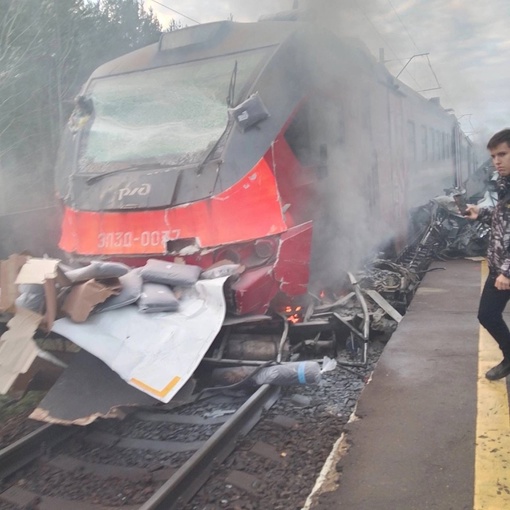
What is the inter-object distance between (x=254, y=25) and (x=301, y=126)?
114cm

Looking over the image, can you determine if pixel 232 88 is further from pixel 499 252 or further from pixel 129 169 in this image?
pixel 499 252

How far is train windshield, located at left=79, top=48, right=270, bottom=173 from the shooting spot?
4855 mm

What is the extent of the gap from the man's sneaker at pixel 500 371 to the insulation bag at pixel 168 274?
215cm

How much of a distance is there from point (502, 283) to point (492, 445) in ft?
3.04

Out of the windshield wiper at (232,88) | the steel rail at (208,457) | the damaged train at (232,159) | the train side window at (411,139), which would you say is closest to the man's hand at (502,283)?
the damaged train at (232,159)

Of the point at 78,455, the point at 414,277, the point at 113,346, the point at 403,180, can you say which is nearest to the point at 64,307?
the point at 113,346

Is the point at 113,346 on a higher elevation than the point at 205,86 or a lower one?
lower

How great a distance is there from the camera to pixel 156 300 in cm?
387

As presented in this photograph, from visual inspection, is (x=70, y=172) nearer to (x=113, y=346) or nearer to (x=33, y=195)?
(x=113, y=346)

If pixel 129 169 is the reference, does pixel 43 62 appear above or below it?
above

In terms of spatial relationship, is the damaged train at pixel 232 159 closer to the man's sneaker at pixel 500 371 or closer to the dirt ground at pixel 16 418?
A: the dirt ground at pixel 16 418

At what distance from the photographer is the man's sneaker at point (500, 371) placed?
155 inches

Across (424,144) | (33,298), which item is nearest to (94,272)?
(33,298)

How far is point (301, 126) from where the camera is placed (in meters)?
4.98
